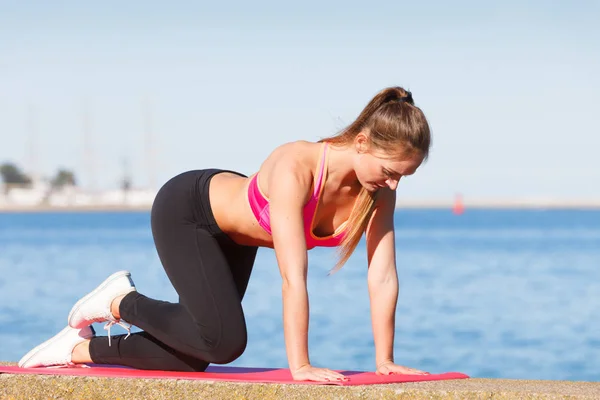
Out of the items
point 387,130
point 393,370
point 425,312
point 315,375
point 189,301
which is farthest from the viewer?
point 425,312

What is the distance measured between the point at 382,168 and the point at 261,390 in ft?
3.09

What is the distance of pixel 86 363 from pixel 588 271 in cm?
2248

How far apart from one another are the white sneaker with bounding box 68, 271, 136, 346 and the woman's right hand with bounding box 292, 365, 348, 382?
0.96 meters

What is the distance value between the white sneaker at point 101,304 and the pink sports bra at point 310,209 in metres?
0.75

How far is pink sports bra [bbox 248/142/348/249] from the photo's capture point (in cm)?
364

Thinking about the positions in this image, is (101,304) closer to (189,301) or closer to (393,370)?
(189,301)

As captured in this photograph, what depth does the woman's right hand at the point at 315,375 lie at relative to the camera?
132 inches

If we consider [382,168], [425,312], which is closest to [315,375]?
[382,168]

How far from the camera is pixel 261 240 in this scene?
389 cm

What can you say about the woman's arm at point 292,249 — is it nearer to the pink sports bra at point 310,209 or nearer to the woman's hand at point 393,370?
the pink sports bra at point 310,209

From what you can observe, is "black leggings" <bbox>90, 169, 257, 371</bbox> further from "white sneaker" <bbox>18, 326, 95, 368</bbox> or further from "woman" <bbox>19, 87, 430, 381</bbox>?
"white sneaker" <bbox>18, 326, 95, 368</bbox>

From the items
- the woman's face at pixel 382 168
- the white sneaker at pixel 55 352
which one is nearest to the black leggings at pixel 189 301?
the white sneaker at pixel 55 352

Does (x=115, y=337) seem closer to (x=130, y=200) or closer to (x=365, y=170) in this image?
(x=365, y=170)

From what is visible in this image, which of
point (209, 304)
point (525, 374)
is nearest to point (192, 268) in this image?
point (209, 304)
